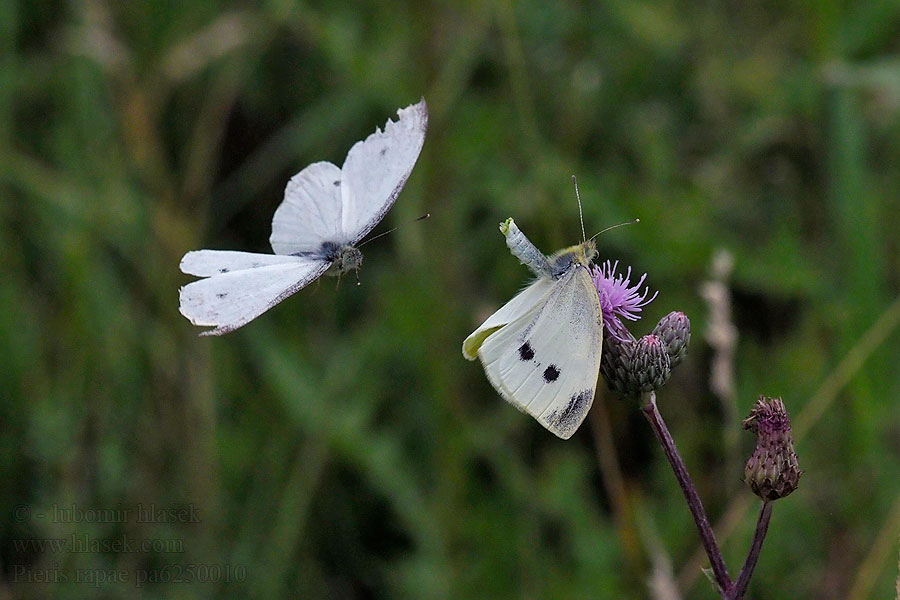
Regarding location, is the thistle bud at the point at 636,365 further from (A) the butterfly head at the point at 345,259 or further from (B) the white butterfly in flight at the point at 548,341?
(A) the butterfly head at the point at 345,259

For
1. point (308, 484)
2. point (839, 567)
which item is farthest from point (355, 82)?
point (839, 567)

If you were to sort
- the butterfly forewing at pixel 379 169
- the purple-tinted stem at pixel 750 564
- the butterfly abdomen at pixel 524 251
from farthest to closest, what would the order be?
1. the butterfly forewing at pixel 379 169
2. the butterfly abdomen at pixel 524 251
3. the purple-tinted stem at pixel 750 564

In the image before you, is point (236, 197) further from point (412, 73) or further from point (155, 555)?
point (155, 555)

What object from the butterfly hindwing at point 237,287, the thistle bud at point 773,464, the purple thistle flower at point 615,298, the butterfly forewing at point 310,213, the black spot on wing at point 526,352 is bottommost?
the thistle bud at point 773,464

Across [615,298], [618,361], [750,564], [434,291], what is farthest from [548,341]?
[434,291]

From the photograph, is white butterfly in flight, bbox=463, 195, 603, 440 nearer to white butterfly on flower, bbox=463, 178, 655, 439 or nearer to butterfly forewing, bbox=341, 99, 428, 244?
white butterfly on flower, bbox=463, 178, 655, 439

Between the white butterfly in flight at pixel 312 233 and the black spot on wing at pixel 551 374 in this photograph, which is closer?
the black spot on wing at pixel 551 374

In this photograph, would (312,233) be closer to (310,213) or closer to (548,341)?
(310,213)

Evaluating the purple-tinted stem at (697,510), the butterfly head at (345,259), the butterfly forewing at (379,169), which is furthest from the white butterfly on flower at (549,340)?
the butterfly head at (345,259)

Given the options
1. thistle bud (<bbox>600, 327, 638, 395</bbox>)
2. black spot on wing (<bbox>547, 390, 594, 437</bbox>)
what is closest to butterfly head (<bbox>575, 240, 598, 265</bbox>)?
thistle bud (<bbox>600, 327, 638, 395</bbox>)
